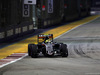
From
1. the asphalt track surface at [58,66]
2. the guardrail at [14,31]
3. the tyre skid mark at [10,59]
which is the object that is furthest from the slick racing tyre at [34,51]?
the guardrail at [14,31]

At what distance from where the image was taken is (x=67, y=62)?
739 inches

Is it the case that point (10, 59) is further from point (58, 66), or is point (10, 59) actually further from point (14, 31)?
point (14, 31)

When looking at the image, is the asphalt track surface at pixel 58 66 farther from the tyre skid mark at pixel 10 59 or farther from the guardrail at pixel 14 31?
the guardrail at pixel 14 31

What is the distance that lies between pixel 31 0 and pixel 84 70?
2288cm

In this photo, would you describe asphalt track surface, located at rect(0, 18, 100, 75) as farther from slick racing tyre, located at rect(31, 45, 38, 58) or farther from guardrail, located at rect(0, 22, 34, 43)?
guardrail, located at rect(0, 22, 34, 43)

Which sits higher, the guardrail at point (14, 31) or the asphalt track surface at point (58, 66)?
the guardrail at point (14, 31)

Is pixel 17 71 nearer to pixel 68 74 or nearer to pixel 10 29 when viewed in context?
pixel 68 74

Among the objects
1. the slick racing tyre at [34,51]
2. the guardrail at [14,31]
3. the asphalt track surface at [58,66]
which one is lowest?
the asphalt track surface at [58,66]

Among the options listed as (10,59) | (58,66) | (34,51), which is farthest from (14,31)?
(58,66)

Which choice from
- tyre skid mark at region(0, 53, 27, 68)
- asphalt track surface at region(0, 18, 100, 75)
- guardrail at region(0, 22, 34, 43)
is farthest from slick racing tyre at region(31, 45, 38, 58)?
guardrail at region(0, 22, 34, 43)

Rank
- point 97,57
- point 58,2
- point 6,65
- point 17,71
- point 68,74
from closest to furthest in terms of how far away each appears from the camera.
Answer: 1. point 68,74
2. point 17,71
3. point 6,65
4. point 97,57
5. point 58,2

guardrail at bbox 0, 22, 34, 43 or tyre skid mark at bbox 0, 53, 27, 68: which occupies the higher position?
guardrail at bbox 0, 22, 34, 43

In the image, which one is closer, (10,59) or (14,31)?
(10,59)

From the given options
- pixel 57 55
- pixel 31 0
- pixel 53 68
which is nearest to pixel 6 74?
pixel 53 68
